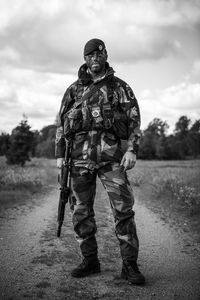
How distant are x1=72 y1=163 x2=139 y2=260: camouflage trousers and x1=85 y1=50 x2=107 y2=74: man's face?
1.18 metres

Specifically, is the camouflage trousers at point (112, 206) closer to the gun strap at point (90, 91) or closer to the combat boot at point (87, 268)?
the combat boot at point (87, 268)

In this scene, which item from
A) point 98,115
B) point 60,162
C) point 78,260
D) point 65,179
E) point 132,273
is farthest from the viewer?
point 78,260

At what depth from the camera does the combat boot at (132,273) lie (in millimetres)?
3441

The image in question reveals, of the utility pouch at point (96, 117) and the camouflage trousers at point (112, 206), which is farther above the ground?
the utility pouch at point (96, 117)

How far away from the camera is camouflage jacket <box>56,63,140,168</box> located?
3.77 m

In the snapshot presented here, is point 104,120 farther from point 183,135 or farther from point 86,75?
point 183,135

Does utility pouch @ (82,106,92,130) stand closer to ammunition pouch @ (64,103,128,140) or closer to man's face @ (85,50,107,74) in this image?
ammunition pouch @ (64,103,128,140)

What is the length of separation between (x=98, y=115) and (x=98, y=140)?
11.7 inches

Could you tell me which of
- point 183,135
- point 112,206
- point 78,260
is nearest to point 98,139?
point 112,206

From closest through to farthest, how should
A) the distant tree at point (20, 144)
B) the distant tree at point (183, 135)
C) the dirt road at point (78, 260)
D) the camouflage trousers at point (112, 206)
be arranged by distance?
the dirt road at point (78, 260) → the camouflage trousers at point (112, 206) → the distant tree at point (20, 144) → the distant tree at point (183, 135)

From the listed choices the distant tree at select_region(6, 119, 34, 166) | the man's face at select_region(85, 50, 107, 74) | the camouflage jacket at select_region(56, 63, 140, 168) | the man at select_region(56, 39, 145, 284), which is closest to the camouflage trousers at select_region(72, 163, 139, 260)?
the man at select_region(56, 39, 145, 284)

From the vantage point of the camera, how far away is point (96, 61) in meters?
3.87

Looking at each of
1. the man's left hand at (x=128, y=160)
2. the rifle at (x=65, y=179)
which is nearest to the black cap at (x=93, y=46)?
the rifle at (x=65, y=179)

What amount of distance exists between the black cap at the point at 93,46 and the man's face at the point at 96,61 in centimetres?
4
